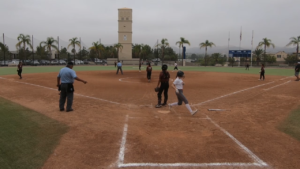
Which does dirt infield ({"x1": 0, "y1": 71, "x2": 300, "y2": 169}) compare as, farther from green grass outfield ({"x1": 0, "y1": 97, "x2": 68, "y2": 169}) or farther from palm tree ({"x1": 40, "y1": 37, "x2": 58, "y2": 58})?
palm tree ({"x1": 40, "y1": 37, "x2": 58, "y2": 58})

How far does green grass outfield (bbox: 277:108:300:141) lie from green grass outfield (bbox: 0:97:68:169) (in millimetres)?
6216

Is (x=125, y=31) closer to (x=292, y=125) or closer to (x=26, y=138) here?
(x=292, y=125)

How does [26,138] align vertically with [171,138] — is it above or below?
above

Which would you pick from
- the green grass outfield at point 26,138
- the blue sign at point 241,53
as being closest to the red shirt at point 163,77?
the green grass outfield at point 26,138

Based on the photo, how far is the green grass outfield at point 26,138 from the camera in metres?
4.29

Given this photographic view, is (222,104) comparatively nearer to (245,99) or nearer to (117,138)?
(245,99)

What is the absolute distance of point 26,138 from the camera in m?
5.36

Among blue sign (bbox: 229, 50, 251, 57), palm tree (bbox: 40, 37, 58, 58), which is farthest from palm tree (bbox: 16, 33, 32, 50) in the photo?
blue sign (bbox: 229, 50, 251, 57)

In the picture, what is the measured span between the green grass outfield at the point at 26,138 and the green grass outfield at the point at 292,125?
622cm

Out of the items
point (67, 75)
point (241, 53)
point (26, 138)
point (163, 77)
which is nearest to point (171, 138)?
point (26, 138)

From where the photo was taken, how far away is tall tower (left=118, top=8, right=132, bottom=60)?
209 feet

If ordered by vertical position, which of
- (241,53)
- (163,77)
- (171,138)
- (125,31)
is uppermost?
(125,31)

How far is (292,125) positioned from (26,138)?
24.8 ft

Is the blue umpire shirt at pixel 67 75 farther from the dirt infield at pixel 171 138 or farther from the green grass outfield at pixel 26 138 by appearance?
the green grass outfield at pixel 26 138
